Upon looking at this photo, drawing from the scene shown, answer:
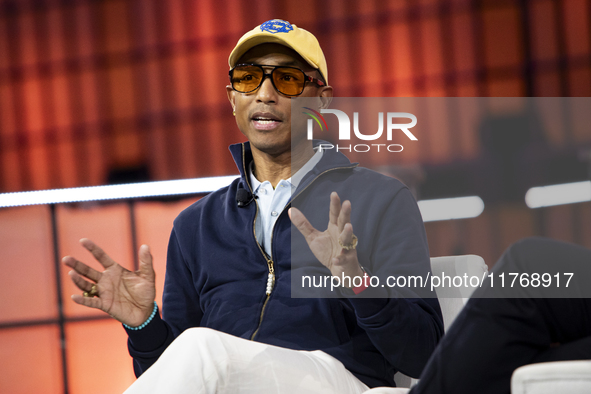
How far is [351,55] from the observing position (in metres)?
3.06

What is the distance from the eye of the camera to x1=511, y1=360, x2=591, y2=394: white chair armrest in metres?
0.63

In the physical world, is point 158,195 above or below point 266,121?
above

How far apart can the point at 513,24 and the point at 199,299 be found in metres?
2.58

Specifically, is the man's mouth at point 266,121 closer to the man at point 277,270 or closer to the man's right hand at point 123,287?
the man at point 277,270

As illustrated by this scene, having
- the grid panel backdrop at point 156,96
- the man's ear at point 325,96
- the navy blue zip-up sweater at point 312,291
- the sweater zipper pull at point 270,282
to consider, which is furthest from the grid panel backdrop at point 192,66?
the sweater zipper pull at point 270,282

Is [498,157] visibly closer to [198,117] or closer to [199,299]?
[198,117]

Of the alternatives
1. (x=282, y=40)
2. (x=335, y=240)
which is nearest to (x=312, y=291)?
(x=335, y=240)

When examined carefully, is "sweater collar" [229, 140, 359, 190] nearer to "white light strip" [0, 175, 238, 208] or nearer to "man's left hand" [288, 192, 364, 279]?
"man's left hand" [288, 192, 364, 279]

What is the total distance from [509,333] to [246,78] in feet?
3.07

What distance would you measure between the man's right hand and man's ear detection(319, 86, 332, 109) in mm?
659

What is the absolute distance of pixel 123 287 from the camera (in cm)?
113

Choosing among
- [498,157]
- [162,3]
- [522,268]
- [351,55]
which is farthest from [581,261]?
[162,3]

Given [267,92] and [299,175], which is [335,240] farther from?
[267,92]

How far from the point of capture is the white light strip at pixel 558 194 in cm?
267
